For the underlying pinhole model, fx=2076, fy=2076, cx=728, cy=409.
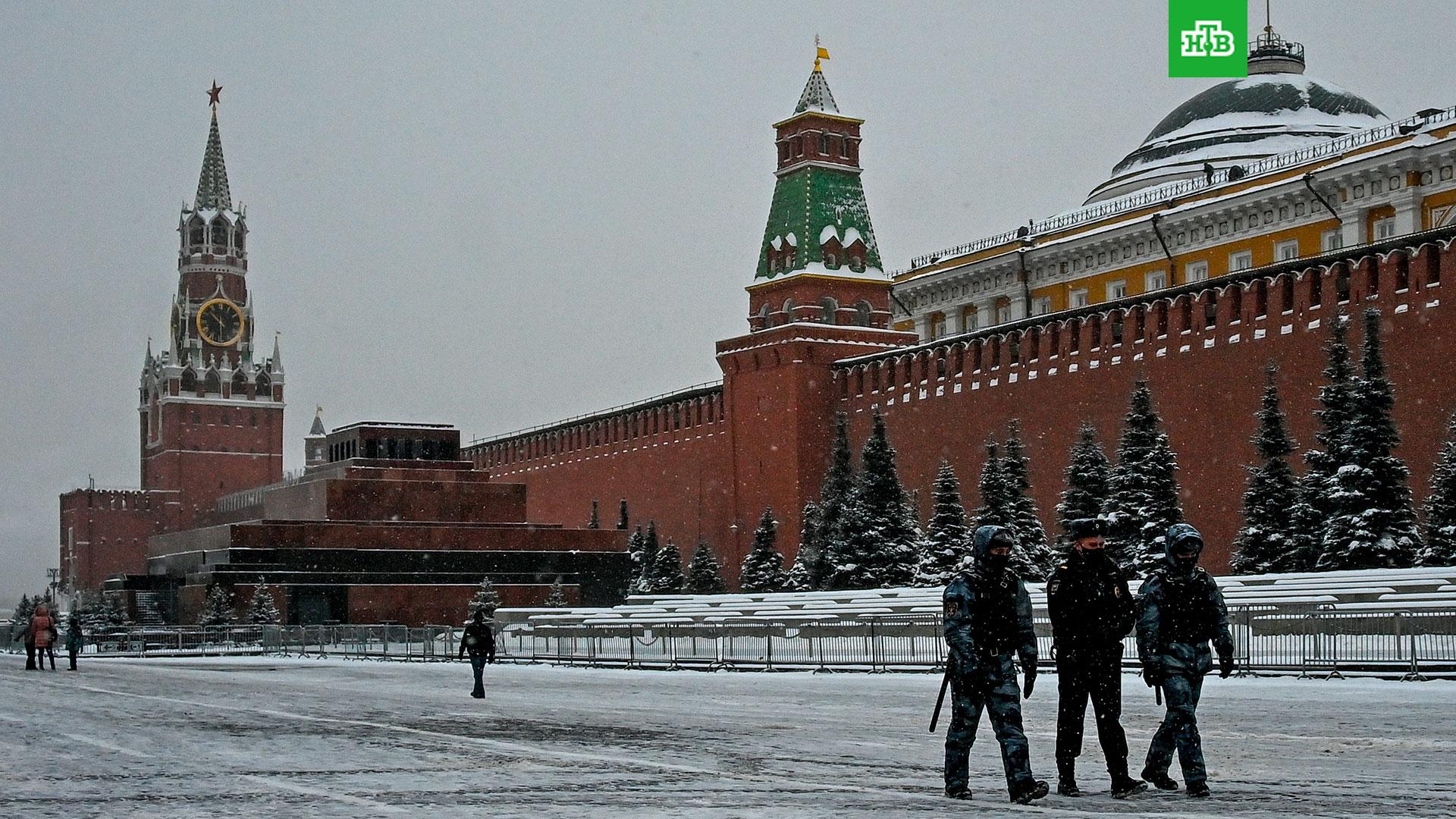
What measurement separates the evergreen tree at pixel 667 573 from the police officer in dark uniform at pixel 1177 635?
4187cm

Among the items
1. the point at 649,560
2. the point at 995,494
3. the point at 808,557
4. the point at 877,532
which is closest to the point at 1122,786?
the point at 995,494

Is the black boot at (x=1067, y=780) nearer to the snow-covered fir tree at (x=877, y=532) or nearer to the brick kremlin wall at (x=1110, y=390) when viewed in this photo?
the brick kremlin wall at (x=1110, y=390)

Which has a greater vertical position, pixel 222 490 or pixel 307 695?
pixel 222 490

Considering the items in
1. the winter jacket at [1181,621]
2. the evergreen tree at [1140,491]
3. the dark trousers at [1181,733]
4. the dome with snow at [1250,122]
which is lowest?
the dark trousers at [1181,733]

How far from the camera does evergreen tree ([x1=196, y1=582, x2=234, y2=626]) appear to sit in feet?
146

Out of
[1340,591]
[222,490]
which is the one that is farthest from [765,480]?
[222,490]

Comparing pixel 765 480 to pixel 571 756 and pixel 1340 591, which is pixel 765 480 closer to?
pixel 1340 591

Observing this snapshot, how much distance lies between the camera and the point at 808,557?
43.4 m

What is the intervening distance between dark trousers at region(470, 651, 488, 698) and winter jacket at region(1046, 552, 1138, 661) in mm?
9587

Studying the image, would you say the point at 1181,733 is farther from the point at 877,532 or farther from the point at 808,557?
the point at 808,557

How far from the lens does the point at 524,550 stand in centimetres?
5091

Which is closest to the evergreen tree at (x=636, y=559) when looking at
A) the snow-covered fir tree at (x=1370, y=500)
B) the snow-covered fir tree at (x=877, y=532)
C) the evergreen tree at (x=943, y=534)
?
the snow-covered fir tree at (x=877, y=532)

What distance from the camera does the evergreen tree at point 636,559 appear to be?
52750 mm

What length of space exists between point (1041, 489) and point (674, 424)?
16001mm
